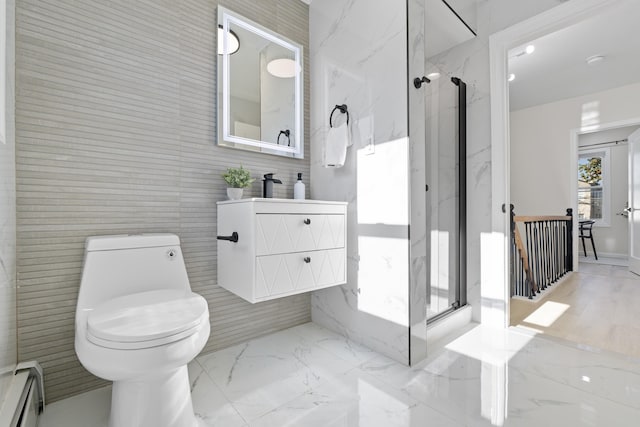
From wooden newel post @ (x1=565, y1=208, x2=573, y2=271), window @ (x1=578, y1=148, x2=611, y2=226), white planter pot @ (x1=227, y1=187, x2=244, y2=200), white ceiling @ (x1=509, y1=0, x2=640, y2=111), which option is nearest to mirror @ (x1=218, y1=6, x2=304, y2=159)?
white planter pot @ (x1=227, y1=187, x2=244, y2=200)

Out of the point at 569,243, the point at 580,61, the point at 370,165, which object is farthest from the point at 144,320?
the point at 569,243

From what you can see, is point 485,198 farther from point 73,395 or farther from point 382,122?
point 73,395

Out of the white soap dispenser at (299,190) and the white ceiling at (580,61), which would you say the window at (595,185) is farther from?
the white soap dispenser at (299,190)

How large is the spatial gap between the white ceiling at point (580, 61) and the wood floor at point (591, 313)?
2261 millimetres

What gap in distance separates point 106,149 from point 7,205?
1.50ft

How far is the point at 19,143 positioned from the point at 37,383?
0.98 m

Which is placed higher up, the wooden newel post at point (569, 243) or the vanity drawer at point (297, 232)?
the vanity drawer at point (297, 232)

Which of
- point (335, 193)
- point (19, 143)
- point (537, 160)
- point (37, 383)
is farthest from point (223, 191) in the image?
point (537, 160)

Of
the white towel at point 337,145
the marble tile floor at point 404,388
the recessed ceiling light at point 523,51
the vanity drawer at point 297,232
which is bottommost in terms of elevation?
the marble tile floor at point 404,388

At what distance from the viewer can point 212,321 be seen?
68.7 inches

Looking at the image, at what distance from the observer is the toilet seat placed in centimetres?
90

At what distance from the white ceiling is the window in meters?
1.91

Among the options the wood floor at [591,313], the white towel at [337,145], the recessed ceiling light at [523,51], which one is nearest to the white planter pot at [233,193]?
the white towel at [337,145]

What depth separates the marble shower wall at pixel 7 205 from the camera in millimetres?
980
